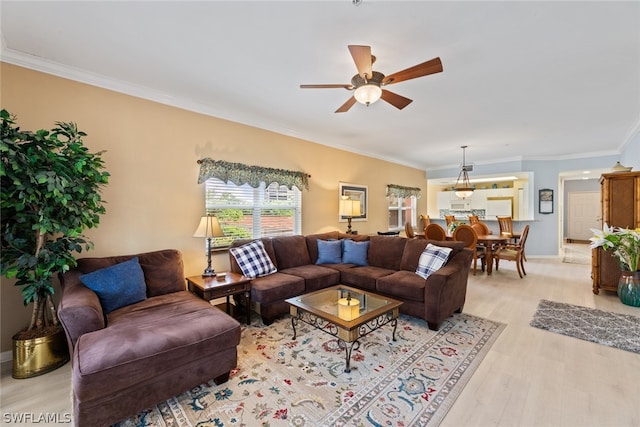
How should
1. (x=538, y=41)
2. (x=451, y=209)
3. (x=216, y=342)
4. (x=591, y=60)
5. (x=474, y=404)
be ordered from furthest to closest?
(x=451, y=209), (x=591, y=60), (x=538, y=41), (x=216, y=342), (x=474, y=404)

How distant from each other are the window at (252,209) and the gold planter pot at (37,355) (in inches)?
68.2

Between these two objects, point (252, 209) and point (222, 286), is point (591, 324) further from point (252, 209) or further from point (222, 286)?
point (252, 209)

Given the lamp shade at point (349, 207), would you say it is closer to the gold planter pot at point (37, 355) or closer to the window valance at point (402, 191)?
the window valance at point (402, 191)

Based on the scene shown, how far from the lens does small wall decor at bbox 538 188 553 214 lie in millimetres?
6688

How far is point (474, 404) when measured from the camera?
71.0 inches

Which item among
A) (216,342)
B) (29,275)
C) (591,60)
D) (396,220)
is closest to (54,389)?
(29,275)

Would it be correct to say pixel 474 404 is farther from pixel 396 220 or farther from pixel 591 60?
pixel 396 220

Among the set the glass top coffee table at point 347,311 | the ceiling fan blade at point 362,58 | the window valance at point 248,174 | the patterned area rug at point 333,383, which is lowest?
the patterned area rug at point 333,383

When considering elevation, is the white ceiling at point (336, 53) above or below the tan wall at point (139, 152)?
above

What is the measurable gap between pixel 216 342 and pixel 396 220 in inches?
235

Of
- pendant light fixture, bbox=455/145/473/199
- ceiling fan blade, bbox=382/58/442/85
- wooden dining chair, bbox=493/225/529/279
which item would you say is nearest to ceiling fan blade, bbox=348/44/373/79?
ceiling fan blade, bbox=382/58/442/85

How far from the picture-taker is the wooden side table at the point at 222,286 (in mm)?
2742

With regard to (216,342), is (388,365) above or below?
below

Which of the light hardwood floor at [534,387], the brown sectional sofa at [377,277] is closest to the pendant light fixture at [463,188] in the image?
the brown sectional sofa at [377,277]
